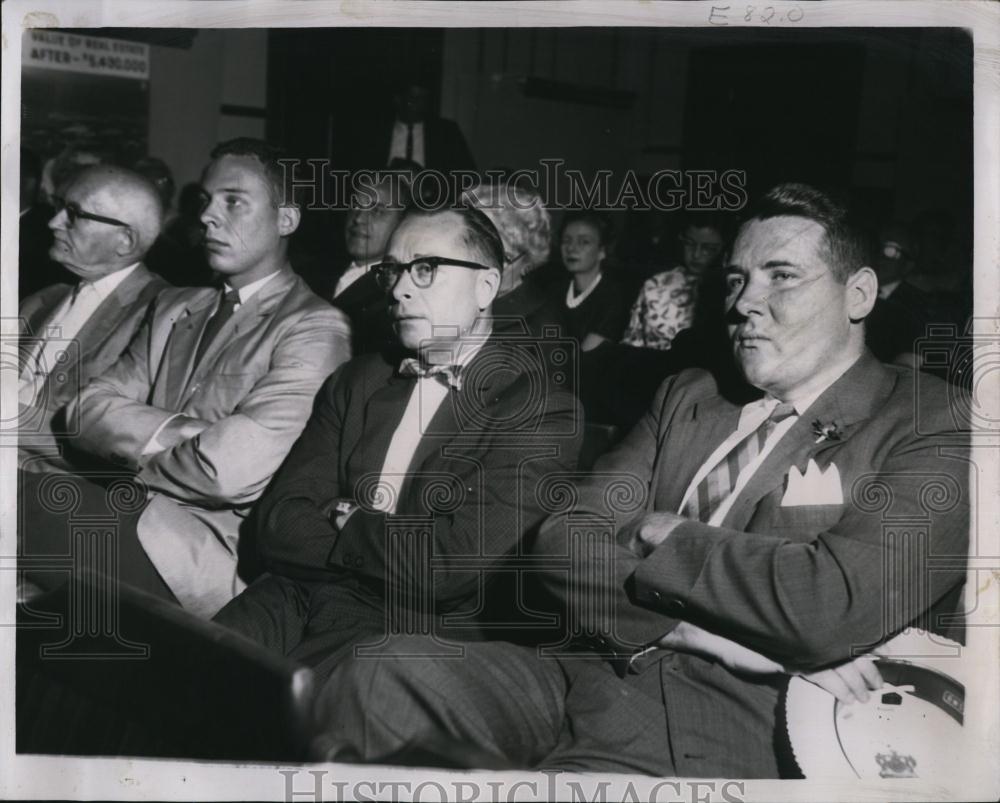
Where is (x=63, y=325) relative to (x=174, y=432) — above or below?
above

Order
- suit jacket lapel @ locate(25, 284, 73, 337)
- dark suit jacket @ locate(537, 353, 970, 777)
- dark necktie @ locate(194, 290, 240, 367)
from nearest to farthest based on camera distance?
dark suit jacket @ locate(537, 353, 970, 777), dark necktie @ locate(194, 290, 240, 367), suit jacket lapel @ locate(25, 284, 73, 337)

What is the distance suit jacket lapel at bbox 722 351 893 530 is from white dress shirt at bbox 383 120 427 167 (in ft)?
4.60

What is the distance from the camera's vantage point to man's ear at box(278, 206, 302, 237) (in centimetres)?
361

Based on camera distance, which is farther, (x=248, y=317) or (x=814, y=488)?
(x=248, y=317)

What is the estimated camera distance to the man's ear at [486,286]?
135 inches

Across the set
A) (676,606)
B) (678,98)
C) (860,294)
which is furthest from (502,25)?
(676,606)

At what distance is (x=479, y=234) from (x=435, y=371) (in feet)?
1.42

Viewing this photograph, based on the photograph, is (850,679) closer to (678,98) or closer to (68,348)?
(678,98)

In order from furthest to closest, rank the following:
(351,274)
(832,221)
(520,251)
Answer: (351,274) → (520,251) → (832,221)

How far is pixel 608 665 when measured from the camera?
334 centimetres

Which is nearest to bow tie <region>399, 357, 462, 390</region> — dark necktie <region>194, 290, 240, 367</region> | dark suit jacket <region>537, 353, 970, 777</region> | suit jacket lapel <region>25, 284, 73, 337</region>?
dark suit jacket <region>537, 353, 970, 777</region>

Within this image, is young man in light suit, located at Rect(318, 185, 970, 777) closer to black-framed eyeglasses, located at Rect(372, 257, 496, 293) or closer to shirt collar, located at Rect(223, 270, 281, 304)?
black-framed eyeglasses, located at Rect(372, 257, 496, 293)

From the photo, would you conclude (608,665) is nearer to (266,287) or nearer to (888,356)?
(888,356)

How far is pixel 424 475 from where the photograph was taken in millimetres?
3412
